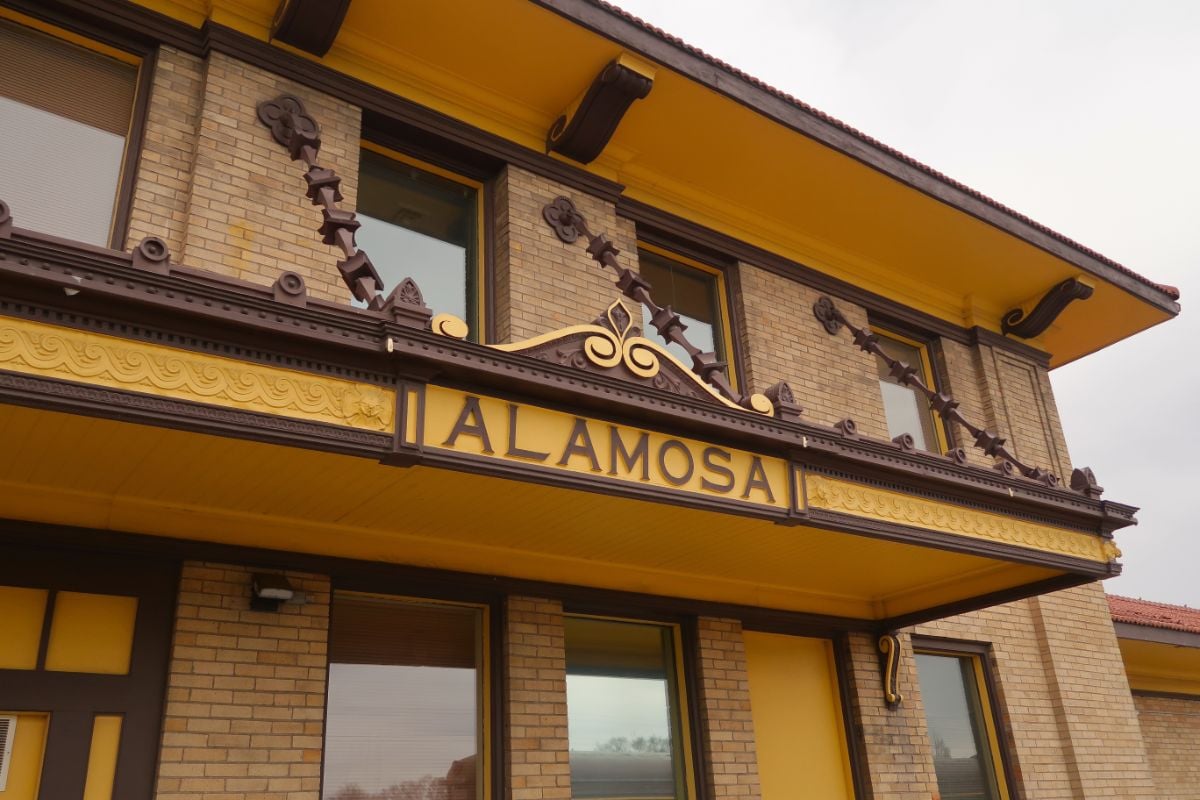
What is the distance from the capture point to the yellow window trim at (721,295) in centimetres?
882

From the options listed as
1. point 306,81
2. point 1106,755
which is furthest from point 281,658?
point 1106,755

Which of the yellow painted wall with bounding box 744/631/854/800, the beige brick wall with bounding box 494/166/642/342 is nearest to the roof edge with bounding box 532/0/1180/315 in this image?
the beige brick wall with bounding box 494/166/642/342

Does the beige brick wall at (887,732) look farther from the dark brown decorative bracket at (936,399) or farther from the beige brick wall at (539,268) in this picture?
the beige brick wall at (539,268)

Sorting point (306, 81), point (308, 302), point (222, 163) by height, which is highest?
point (306, 81)

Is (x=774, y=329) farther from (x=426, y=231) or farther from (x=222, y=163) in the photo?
(x=222, y=163)

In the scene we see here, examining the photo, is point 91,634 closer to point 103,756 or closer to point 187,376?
point 103,756

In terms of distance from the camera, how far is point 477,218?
25.6 ft

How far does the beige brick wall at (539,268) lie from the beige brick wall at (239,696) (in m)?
2.59

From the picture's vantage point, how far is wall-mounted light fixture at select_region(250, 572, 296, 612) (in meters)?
5.30

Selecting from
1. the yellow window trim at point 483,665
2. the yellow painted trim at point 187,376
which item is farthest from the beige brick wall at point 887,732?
the yellow painted trim at point 187,376

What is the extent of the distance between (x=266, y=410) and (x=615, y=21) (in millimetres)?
4458

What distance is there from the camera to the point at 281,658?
5.39m

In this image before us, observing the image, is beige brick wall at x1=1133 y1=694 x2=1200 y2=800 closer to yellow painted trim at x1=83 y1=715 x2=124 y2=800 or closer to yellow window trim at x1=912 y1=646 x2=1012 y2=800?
yellow window trim at x1=912 y1=646 x2=1012 y2=800

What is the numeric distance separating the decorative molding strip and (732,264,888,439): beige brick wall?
3.03m
